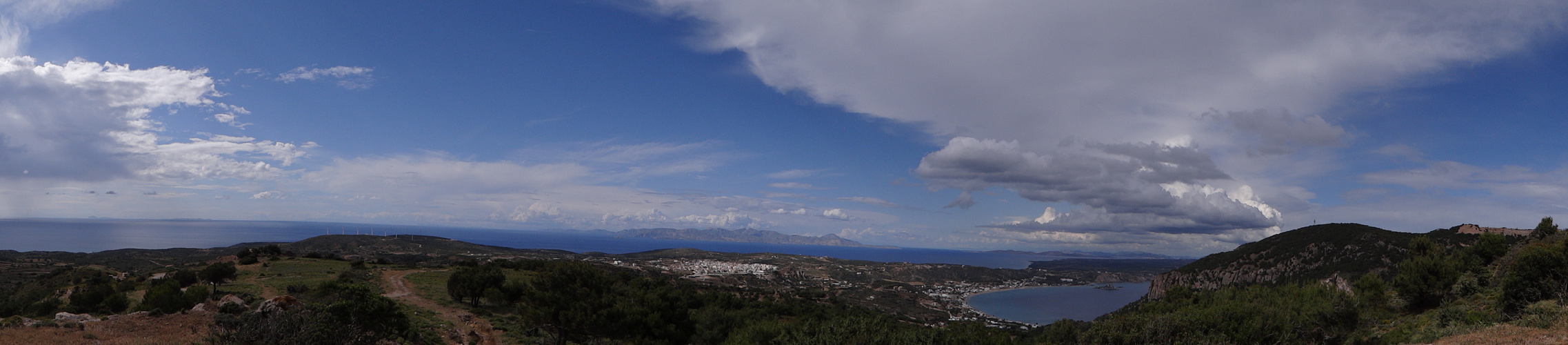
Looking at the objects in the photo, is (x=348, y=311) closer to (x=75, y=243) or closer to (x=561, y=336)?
(x=561, y=336)

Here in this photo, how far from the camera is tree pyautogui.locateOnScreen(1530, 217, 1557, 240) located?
30.4 meters

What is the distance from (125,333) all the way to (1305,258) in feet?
294

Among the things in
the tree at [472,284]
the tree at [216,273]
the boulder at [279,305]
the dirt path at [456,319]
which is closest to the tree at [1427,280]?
the dirt path at [456,319]

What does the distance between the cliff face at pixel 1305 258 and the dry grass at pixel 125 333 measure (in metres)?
71.8

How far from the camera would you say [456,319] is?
24609 millimetres

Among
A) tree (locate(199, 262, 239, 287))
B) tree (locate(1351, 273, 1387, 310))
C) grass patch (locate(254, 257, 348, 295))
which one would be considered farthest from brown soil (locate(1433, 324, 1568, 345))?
tree (locate(199, 262, 239, 287))

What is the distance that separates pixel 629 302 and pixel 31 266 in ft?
246

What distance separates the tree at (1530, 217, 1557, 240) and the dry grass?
187 feet

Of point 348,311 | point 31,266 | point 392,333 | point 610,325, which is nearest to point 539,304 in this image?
point 610,325

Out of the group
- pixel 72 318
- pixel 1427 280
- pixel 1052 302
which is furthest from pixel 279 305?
pixel 1052 302

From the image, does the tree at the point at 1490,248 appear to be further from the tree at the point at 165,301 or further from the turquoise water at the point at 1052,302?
the tree at the point at 165,301

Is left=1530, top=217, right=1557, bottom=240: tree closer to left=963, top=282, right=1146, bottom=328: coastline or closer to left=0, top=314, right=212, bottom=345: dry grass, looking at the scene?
left=963, top=282, right=1146, bottom=328: coastline

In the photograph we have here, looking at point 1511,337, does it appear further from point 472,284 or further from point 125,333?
point 472,284

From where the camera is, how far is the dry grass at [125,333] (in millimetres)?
13609
